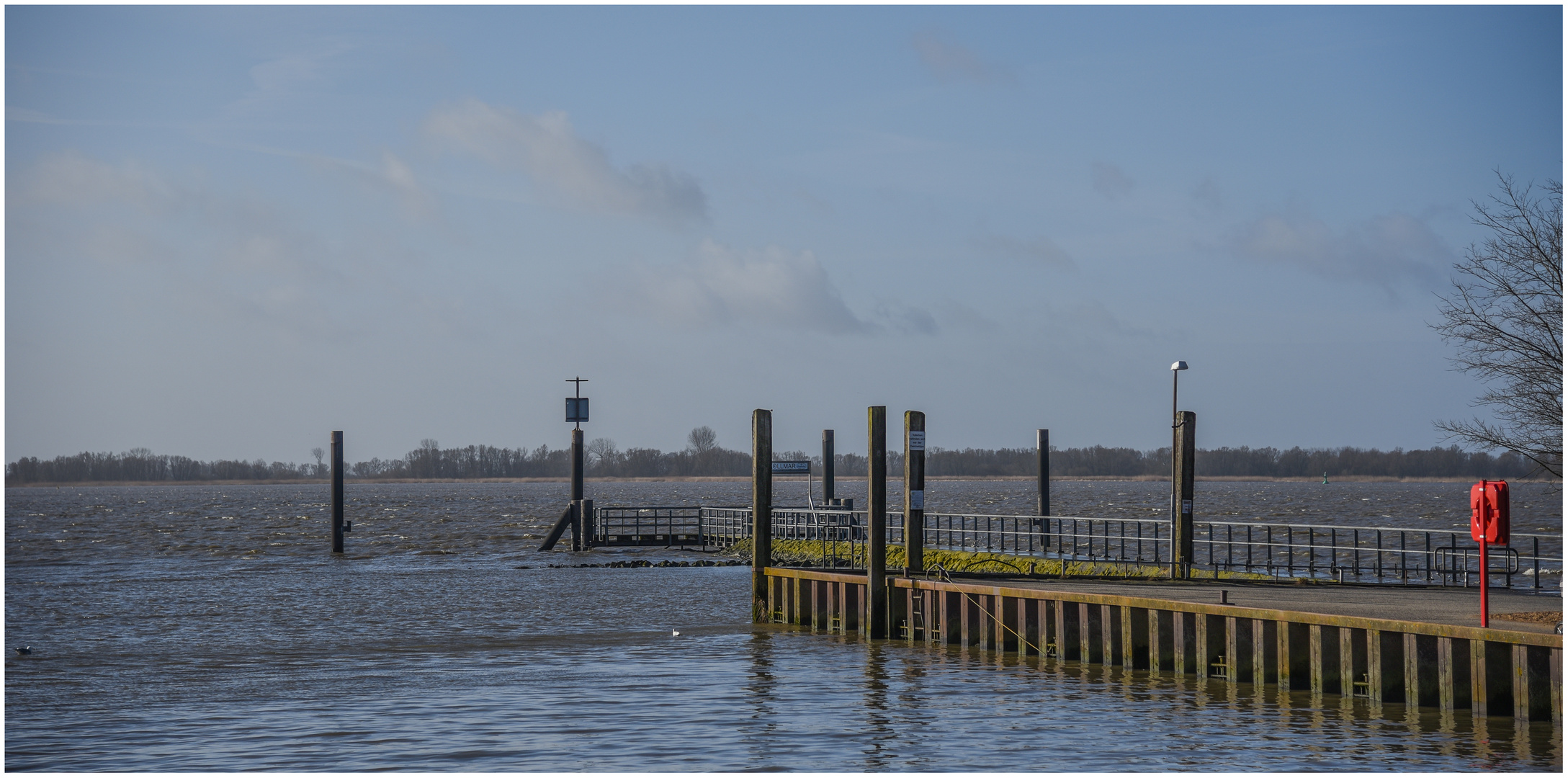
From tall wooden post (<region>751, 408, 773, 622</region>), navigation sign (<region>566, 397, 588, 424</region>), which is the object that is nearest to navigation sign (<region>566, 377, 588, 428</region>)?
navigation sign (<region>566, 397, 588, 424</region>)

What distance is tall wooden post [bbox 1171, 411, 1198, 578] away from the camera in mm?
26438

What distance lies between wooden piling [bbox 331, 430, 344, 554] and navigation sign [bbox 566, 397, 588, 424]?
7298 mm

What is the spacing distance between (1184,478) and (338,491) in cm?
3125

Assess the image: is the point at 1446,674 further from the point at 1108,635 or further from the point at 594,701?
the point at 594,701

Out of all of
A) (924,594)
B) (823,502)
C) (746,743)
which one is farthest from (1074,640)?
(823,502)

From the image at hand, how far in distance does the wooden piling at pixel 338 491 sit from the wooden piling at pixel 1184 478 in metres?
28.6

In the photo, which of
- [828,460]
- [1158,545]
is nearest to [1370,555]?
[1158,545]

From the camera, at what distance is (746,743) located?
49.6 feet

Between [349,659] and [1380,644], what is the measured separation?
1471cm

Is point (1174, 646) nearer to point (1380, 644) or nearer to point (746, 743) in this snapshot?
point (1380, 644)

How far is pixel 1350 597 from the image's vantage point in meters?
21.0

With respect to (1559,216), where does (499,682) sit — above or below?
below

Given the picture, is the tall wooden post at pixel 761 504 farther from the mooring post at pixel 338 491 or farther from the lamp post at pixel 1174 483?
the mooring post at pixel 338 491

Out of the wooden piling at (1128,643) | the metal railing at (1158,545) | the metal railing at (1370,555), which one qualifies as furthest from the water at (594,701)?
the metal railing at (1370,555)
